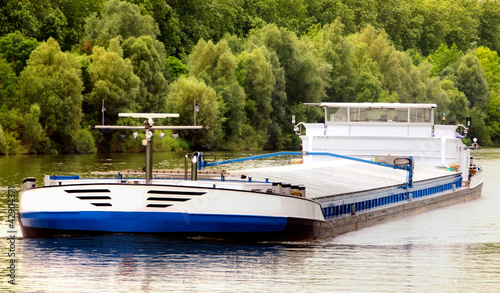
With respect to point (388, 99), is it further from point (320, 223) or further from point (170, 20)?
point (320, 223)

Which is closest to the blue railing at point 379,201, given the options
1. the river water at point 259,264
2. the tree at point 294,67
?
the river water at point 259,264

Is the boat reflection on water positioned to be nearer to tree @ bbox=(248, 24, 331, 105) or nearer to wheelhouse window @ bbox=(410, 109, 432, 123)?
wheelhouse window @ bbox=(410, 109, 432, 123)

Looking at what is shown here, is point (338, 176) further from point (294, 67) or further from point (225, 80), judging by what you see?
point (294, 67)

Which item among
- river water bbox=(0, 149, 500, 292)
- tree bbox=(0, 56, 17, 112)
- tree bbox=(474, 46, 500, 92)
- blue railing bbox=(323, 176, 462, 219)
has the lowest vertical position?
river water bbox=(0, 149, 500, 292)

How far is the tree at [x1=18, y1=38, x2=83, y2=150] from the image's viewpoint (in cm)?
6962

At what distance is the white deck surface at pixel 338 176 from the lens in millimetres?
27950

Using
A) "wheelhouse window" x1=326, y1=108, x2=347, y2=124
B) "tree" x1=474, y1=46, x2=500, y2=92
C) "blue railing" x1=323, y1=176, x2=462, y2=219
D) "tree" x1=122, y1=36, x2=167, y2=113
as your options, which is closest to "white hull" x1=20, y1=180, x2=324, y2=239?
"blue railing" x1=323, y1=176, x2=462, y2=219

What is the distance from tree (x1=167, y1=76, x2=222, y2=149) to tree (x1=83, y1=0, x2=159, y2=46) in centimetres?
860

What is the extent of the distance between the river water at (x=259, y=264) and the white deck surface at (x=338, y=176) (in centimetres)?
180

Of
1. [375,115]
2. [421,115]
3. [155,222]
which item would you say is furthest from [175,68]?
[155,222]

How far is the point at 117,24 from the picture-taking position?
8562cm

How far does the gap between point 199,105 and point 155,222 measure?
58179 mm

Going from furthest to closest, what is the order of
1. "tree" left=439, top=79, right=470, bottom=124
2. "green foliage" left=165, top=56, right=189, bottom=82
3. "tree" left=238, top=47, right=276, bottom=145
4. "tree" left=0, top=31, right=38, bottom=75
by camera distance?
"tree" left=439, top=79, right=470, bottom=124 → "green foliage" left=165, top=56, right=189, bottom=82 → "tree" left=238, top=47, right=276, bottom=145 → "tree" left=0, top=31, right=38, bottom=75

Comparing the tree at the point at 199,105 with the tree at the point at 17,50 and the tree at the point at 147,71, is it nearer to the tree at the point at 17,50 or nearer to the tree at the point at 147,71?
the tree at the point at 147,71
